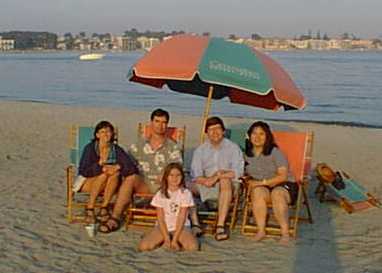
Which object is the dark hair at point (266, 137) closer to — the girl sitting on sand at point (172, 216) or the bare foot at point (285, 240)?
the bare foot at point (285, 240)

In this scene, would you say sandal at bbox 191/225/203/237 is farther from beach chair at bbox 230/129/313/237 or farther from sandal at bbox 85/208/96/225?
sandal at bbox 85/208/96/225

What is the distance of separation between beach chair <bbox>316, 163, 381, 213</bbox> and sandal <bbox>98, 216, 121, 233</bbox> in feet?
8.26

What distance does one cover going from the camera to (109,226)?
19.8 ft

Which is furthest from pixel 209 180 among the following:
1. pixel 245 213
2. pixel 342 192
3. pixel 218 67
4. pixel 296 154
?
pixel 342 192

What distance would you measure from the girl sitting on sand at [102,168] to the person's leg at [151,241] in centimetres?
66

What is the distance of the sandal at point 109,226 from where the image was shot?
603 cm

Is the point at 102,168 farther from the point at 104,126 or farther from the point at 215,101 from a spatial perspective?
the point at 215,101

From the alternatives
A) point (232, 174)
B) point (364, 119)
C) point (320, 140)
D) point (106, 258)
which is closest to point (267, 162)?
point (232, 174)

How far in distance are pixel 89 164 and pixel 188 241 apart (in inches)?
49.1

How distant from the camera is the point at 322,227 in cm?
663

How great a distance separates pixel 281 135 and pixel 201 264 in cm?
201

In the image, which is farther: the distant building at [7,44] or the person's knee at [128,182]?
the distant building at [7,44]

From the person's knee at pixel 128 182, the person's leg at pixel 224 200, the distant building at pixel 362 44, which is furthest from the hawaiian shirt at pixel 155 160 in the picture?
the distant building at pixel 362 44

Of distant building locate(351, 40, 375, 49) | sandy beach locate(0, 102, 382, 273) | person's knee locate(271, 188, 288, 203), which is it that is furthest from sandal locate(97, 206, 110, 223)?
distant building locate(351, 40, 375, 49)
